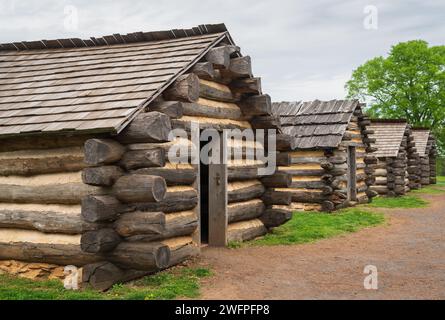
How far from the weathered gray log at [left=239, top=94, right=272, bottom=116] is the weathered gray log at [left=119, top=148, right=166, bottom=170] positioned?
4.52m

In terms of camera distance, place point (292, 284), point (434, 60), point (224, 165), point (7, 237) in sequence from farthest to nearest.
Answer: point (434, 60), point (224, 165), point (7, 237), point (292, 284)

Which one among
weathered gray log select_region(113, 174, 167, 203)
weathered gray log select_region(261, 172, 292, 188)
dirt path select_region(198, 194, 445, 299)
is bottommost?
dirt path select_region(198, 194, 445, 299)

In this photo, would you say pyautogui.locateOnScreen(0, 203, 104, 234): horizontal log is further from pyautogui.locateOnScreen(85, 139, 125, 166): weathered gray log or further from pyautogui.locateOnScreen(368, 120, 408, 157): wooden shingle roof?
pyautogui.locateOnScreen(368, 120, 408, 157): wooden shingle roof

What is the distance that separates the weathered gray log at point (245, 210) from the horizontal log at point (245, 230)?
5.3 inches

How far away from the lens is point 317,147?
57.0 feet

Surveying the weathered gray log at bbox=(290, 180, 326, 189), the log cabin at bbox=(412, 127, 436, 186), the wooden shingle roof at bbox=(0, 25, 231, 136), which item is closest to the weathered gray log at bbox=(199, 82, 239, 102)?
the wooden shingle roof at bbox=(0, 25, 231, 136)

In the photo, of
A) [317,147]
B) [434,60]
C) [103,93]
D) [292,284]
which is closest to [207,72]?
[103,93]

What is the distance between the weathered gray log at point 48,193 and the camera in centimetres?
771

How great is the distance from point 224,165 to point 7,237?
4.33 meters

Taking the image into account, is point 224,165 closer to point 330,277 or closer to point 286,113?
point 330,277

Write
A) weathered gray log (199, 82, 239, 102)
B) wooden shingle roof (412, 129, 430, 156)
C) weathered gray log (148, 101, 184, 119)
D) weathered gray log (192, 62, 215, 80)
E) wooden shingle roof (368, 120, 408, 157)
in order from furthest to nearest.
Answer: wooden shingle roof (412, 129, 430, 156)
wooden shingle roof (368, 120, 408, 157)
weathered gray log (199, 82, 239, 102)
weathered gray log (192, 62, 215, 80)
weathered gray log (148, 101, 184, 119)

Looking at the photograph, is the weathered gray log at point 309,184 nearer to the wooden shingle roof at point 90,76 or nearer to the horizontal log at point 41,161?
the wooden shingle roof at point 90,76

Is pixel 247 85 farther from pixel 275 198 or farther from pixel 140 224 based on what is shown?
pixel 140 224

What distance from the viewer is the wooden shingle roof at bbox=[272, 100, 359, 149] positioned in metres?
17.5
